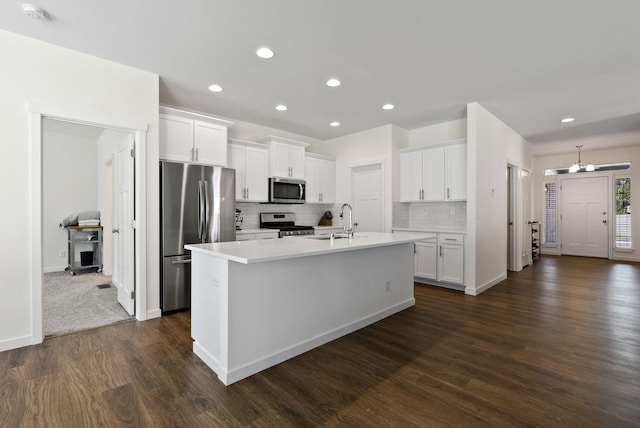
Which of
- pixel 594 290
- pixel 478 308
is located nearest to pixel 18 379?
pixel 478 308

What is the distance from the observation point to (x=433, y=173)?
5.16m

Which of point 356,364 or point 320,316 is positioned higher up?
point 320,316

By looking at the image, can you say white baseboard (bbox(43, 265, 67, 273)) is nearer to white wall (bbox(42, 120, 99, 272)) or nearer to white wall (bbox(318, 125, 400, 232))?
white wall (bbox(42, 120, 99, 272))

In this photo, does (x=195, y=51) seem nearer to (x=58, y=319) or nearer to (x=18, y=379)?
(x=18, y=379)

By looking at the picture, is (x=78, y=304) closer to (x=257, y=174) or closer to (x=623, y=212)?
(x=257, y=174)

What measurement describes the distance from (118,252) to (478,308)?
474cm

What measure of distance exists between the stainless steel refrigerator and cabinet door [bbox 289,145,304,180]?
1728 mm

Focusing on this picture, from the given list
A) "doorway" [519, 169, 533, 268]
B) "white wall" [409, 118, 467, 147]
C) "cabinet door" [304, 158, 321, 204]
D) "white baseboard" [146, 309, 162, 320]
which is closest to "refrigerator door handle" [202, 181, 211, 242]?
"white baseboard" [146, 309, 162, 320]

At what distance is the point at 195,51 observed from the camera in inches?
115

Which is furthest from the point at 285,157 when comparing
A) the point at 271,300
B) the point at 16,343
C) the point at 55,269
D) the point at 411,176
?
the point at 55,269

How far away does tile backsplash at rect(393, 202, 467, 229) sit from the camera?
204 inches

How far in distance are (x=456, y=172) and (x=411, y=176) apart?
79 centimetres

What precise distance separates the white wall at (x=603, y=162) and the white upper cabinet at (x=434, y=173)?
4193mm

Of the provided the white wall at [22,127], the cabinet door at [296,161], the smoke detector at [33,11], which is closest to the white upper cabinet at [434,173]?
the cabinet door at [296,161]
